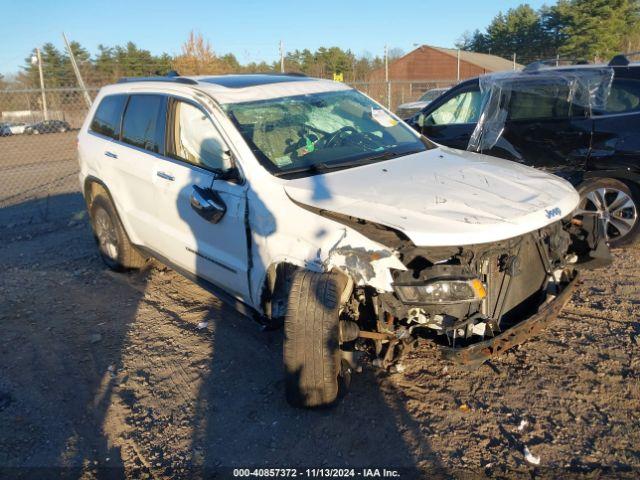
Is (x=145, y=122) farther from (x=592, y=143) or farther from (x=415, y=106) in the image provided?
(x=415, y=106)

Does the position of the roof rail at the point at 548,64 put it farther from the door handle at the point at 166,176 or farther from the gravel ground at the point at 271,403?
the door handle at the point at 166,176

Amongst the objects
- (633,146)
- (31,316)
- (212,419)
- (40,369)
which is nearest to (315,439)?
(212,419)

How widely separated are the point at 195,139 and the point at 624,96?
4.22 m

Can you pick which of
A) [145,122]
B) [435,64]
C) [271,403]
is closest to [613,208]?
[271,403]

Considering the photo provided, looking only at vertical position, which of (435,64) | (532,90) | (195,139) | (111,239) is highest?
(435,64)

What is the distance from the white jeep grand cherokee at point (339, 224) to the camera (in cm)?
290

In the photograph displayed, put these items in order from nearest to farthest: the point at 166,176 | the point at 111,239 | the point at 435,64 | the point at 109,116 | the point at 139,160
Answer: the point at 166,176 → the point at 139,160 → the point at 109,116 → the point at 111,239 → the point at 435,64

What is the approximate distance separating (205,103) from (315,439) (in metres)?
2.41

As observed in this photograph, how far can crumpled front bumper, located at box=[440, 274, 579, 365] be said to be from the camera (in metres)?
2.93

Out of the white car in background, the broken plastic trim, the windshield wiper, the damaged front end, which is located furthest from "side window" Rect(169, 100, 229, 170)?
the white car in background

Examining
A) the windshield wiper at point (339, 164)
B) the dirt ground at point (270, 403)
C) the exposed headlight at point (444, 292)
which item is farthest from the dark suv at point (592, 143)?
the exposed headlight at point (444, 292)

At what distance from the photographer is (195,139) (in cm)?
402

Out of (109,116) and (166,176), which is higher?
(109,116)

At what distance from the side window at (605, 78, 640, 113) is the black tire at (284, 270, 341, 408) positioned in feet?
13.2
